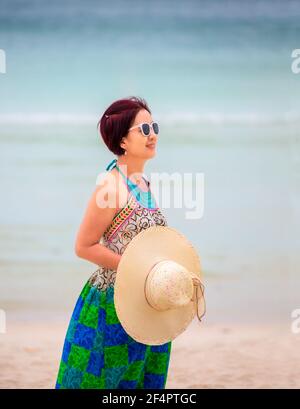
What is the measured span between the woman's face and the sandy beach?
1.58 metres

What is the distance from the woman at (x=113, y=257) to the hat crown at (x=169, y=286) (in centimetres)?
14

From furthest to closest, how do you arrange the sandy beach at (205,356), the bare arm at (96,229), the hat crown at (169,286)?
the sandy beach at (205,356) → the bare arm at (96,229) → the hat crown at (169,286)

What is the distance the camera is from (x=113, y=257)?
2.24m

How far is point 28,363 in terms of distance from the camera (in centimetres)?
388

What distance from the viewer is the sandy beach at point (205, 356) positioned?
366 centimetres

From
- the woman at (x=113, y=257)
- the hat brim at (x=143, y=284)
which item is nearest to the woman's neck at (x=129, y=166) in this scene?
the woman at (x=113, y=257)

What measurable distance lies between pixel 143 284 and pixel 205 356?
193 cm

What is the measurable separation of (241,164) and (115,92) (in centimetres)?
131

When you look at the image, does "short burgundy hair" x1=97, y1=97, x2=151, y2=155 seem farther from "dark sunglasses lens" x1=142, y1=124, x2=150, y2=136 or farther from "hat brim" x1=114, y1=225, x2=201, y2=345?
"hat brim" x1=114, y1=225, x2=201, y2=345

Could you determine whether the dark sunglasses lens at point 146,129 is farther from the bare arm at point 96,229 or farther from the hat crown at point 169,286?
the hat crown at point 169,286

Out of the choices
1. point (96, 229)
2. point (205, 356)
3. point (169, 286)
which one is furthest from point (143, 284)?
point (205, 356)
